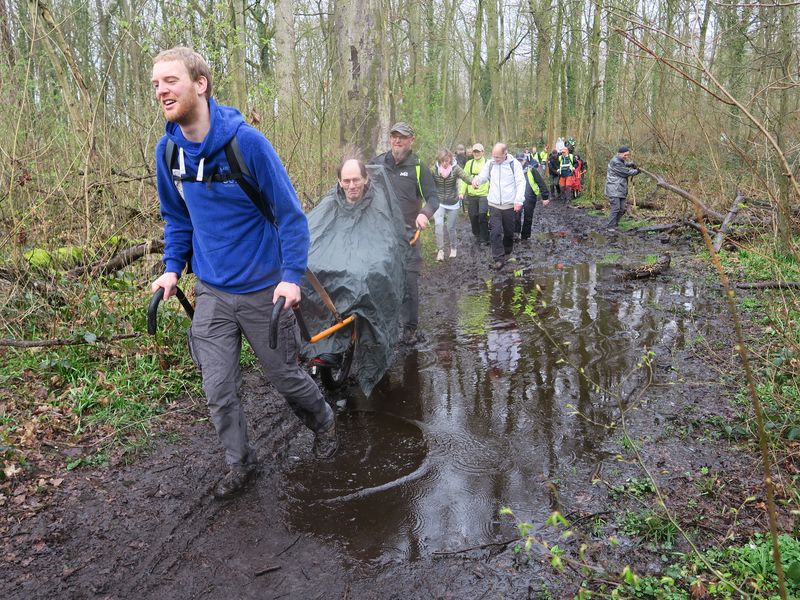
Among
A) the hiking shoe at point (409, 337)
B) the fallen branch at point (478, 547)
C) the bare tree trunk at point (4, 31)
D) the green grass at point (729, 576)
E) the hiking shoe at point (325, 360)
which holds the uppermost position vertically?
the bare tree trunk at point (4, 31)

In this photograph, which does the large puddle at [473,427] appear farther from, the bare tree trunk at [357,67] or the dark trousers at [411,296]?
the bare tree trunk at [357,67]

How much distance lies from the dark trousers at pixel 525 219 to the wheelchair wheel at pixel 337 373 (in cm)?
911

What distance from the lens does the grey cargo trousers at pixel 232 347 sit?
11.6 ft

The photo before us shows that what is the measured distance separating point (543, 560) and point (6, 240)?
489 cm

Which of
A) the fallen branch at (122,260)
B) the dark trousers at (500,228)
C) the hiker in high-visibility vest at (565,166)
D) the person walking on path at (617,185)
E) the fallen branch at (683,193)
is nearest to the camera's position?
the fallen branch at (683,193)

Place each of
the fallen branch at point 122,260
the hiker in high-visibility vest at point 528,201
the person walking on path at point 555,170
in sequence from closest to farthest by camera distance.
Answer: the fallen branch at point 122,260, the hiker in high-visibility vest at point 528,201, the person walking on path at point 555,170

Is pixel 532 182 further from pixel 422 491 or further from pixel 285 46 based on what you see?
pixel 422 491

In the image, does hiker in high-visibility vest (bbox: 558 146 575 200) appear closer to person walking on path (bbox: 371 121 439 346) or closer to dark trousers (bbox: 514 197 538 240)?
dark trousers (bbox: 514 197 538 240)

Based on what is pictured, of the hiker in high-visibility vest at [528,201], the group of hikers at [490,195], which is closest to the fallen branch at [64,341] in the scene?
→ the group of hikers at [490,195]

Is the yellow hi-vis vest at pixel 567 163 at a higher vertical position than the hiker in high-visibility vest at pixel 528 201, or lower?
higher

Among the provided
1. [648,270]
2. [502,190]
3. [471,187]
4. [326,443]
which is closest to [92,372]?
[326,443]

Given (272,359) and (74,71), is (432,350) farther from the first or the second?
(74,71)

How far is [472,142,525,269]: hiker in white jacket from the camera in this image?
10.2 m

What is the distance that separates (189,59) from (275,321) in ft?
4.72
